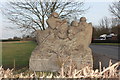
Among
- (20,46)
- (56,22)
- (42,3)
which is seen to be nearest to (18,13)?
(42,3)

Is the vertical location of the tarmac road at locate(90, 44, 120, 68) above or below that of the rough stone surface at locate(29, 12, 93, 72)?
below

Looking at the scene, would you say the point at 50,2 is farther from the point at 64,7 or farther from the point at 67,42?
the point at 67,42

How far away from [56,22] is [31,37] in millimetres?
8993

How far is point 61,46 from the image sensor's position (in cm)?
677

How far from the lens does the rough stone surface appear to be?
6.61 m

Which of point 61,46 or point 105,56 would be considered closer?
point 61,46

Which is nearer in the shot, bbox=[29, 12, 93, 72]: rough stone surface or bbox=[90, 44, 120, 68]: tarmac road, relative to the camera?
bbox=[29, 12, 93, 72]: rough stone surface

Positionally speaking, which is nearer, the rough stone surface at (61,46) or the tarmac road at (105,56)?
the rough stone surface at (61,46)

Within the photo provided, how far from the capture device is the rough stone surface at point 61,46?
21.7ft

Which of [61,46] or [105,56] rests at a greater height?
[61,46]

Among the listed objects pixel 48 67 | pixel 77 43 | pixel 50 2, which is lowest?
pixel 48 67

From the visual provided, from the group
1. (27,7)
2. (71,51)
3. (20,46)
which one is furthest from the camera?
(20,46)

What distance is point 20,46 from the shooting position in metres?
19.1

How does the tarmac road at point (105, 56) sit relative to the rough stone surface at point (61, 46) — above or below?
below
